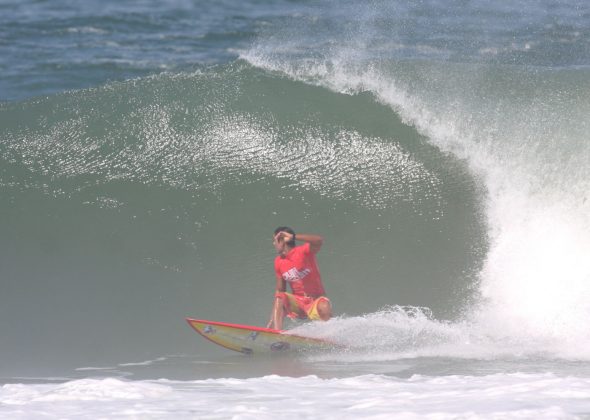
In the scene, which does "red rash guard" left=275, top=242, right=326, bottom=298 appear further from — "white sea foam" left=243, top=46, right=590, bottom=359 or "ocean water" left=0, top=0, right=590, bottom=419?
"white sea foam" left=243, top=46, right=590, bottom=359

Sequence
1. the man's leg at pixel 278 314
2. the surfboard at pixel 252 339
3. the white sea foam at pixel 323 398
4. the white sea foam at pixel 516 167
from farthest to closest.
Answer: the white sea foam at pixel 516 167 < the man's leg at pixel 278 314 < the surfboard at pixel 252 339 < the white sea foam at pixel 323 398

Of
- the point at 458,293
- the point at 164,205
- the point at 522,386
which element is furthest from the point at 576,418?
the point at 164,205

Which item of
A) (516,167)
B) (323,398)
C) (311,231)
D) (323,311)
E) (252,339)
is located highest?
(516,167)

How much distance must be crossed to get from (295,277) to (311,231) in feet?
5.73

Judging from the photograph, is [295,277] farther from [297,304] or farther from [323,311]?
[323,311]

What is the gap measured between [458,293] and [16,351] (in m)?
4.56

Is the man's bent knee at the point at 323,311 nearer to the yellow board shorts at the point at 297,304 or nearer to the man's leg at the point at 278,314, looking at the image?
the yellow board shorts at the point at 297,304

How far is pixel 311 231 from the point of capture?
1087 cm

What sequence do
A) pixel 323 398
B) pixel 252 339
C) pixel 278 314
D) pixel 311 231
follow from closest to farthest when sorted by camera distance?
pixel 323 398, pixel 252 339, pixel 278 314, pixel 311 231

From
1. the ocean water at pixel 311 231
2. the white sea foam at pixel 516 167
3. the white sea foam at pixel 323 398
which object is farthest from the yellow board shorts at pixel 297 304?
the white sea foam at pixel 323 398

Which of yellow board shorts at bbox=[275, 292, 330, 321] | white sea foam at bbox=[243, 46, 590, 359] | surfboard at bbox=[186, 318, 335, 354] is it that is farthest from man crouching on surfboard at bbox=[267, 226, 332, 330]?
white sea foam at bbox=[243, 46, 590, 359]

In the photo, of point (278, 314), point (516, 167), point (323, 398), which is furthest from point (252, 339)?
point (516, 167)

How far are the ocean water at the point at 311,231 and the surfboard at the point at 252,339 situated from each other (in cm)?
12

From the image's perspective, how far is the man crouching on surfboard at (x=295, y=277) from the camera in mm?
9148
